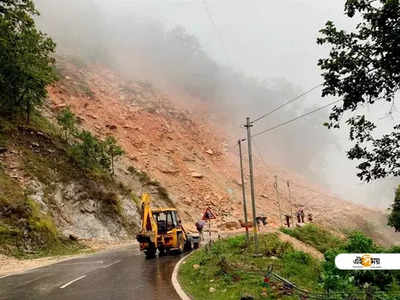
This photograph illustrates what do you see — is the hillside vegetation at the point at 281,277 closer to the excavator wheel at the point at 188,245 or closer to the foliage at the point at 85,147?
the excavator wheel at the point at 188,245

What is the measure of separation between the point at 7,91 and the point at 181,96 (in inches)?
1915

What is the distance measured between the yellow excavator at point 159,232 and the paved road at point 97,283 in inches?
90.0

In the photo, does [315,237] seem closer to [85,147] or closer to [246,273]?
[246,273]

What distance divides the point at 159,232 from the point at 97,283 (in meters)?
9.03

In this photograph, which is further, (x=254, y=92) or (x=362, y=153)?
(x=254, y=92)

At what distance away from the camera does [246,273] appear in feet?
40.9

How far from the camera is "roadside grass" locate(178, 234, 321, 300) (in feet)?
35.5

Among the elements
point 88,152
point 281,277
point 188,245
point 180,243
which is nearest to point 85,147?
point 88,152

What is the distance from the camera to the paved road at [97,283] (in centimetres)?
1161

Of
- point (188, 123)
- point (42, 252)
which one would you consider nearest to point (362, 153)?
point (42, 252)

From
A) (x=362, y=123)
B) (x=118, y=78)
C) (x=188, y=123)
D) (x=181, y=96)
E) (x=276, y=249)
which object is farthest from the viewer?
(x=181, y=96)

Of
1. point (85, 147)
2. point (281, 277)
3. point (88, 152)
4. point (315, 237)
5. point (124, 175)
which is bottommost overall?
point (281, 277)

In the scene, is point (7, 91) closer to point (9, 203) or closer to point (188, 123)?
point (9, 203)

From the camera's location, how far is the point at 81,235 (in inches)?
1340
